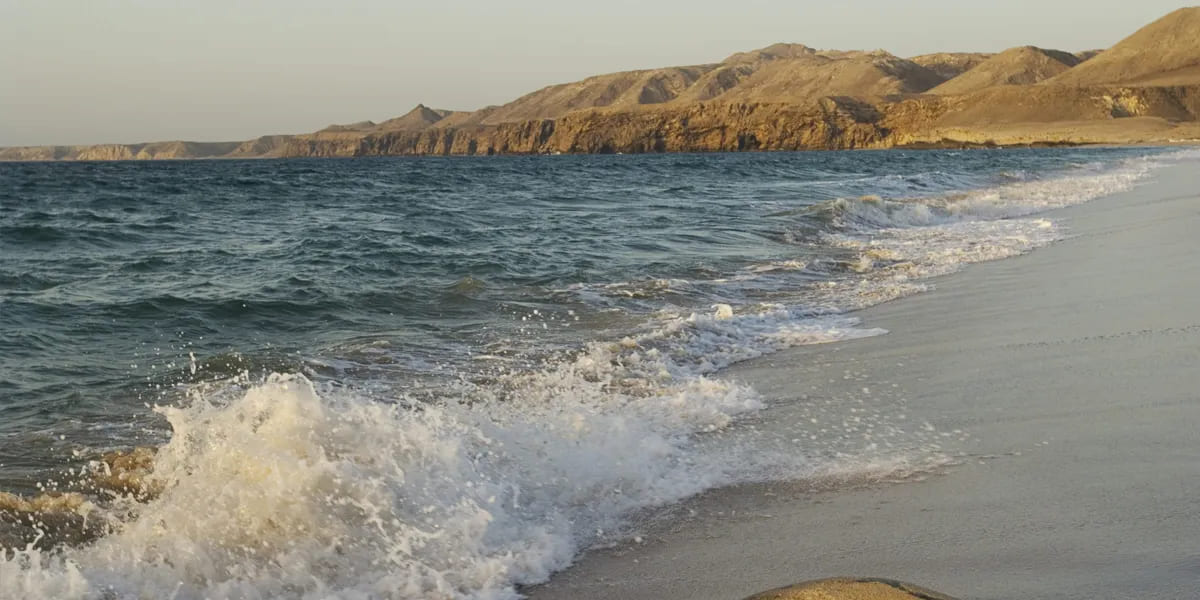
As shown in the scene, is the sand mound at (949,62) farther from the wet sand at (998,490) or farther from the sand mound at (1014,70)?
the wet sand at (998,490)

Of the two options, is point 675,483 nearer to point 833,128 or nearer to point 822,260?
point 822,260

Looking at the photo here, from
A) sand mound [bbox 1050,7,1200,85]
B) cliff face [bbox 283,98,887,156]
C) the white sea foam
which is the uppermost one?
sand mound [bbox 1050,7,1200,85]

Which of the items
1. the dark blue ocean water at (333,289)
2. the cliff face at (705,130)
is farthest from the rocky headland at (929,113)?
the dark blue ocean water at (333,289)

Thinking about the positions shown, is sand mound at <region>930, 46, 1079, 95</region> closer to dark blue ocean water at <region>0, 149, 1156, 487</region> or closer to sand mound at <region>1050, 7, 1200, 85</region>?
sand mound at <region>1050, 7, 1200, 85</region>

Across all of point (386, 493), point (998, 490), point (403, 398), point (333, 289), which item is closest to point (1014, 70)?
point (333, 289)

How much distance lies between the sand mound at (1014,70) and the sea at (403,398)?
438 ft

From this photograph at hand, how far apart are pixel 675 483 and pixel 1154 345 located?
3693 mm

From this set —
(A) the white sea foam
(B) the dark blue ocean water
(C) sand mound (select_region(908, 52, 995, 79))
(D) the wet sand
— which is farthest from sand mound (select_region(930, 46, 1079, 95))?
(A) the white sea foam

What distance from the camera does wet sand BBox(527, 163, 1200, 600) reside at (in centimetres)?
326

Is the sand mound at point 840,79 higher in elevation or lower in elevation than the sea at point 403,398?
higher

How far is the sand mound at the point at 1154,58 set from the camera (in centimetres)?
10481

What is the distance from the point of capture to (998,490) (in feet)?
13.0

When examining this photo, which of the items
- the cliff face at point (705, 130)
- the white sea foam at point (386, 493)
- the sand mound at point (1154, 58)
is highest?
the sand mound at point (1154, 58)

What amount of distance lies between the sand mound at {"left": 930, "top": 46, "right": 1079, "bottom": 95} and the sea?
133 m
